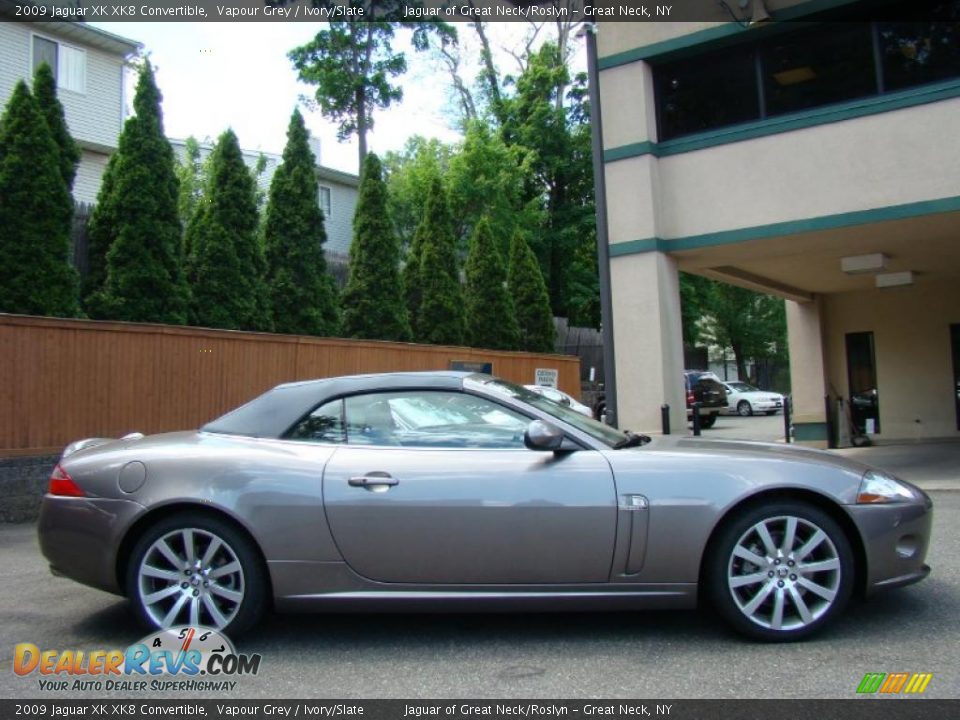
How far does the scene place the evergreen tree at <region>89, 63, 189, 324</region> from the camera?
9.93 meters

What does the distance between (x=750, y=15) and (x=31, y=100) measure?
885cm

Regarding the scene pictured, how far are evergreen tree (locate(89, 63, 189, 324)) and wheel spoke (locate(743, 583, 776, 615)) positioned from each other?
27.8 ft

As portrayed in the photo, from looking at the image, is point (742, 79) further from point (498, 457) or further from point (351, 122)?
point (351, 122)

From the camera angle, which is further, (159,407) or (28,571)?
(159,407)

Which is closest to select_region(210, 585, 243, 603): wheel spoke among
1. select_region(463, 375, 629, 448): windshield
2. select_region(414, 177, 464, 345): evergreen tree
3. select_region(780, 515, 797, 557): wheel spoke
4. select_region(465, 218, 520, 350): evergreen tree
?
select_region(463, 375, 629, 448): windshield

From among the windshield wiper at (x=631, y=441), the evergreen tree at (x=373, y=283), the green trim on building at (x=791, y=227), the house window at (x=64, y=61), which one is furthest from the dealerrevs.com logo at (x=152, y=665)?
the house window at (x=64, y=61)

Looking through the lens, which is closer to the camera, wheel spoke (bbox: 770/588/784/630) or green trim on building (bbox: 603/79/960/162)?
wheel spoke (bbox: 770/588/784/630)

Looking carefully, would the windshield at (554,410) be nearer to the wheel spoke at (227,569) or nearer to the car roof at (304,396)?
the car roof at (304,396)

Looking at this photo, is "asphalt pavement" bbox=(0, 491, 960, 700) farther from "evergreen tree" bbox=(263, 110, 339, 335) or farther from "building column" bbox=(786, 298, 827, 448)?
"building column" bbox=(786, 298, 827, 448)

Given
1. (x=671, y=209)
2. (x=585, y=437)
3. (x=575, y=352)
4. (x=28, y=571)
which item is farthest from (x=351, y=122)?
(x=585, y=437)

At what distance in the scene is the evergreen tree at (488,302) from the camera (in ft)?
57.0

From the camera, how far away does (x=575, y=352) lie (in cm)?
2327

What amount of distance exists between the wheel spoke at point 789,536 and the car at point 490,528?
11mm

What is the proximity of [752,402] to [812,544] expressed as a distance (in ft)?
94.9
